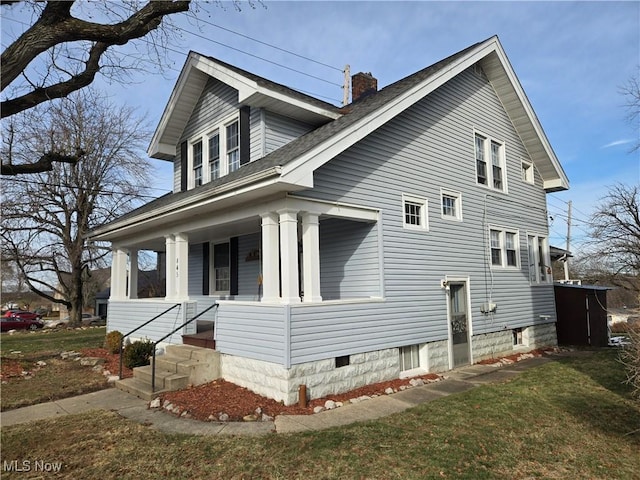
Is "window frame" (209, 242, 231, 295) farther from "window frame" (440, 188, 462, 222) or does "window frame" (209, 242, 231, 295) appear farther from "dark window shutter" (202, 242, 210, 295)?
"window frame" (440, 188, 462, 222)

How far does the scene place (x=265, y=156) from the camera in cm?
933

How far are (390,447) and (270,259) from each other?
151 inches

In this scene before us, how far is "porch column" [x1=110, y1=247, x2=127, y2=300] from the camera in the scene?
13609 mm

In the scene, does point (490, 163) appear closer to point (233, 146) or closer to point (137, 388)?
point (233, 146)

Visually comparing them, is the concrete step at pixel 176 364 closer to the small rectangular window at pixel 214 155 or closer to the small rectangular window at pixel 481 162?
the small rectangular window at pixel 214 155

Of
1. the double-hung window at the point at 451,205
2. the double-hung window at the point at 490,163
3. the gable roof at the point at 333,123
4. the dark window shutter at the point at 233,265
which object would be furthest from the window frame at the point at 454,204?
the dark window shutter at the point at 233,265

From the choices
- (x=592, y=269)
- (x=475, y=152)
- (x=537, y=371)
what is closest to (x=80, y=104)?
(x=475, y=152)

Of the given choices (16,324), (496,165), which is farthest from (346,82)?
(16,324)

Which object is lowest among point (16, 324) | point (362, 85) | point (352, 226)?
point (16, 324)

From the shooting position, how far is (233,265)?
1179 centimetres

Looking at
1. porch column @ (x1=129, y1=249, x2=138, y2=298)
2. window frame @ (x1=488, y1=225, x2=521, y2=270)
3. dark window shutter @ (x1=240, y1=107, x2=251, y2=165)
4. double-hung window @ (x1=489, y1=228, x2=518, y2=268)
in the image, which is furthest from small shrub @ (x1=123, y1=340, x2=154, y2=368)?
double-hung window @ (x1=489, y1=228, x2=518, y2=268)

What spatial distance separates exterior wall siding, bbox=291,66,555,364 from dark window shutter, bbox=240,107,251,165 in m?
2.74

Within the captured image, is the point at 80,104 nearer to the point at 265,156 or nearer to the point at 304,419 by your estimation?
the point at 265,156

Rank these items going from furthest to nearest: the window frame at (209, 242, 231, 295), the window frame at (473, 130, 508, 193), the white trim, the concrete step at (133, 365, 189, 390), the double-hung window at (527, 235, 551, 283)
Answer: the double-hung window at (527, 235, 551, 283) → the window frame at (473, 130, 508, 193) → the window frame at (209, 242, 231, 295) → the white trim → the concrete step at (133, 365, 189, 390)
